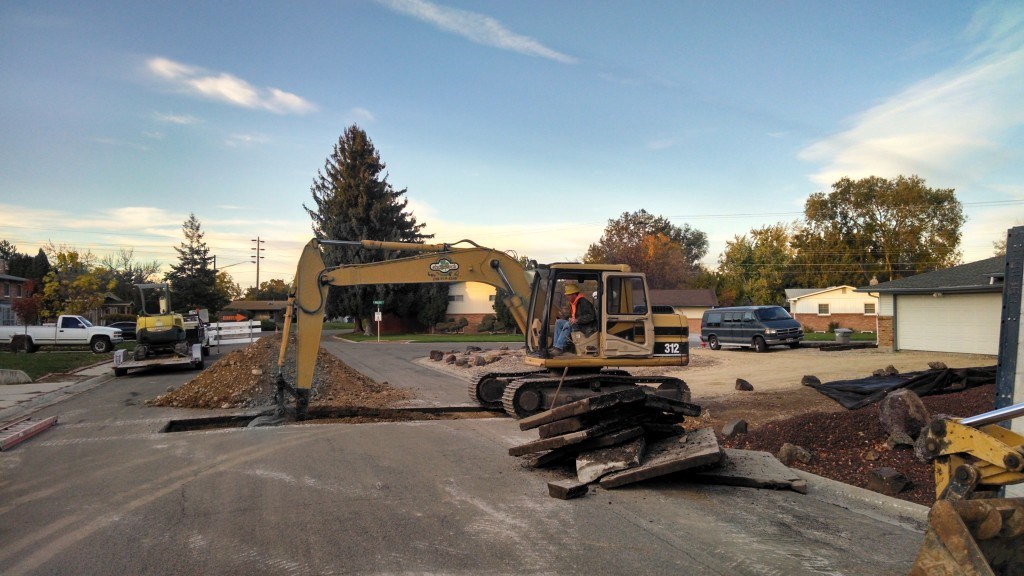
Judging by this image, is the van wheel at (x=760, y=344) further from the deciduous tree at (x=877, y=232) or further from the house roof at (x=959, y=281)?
the deciduous tree at (x=877, y=232)

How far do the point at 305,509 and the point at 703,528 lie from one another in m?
3.71

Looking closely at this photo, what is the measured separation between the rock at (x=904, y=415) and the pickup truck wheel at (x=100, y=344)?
34.9 m

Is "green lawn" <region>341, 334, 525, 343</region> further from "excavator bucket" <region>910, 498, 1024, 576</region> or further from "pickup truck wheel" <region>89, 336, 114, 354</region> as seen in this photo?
"excavator bucket" <region>910, 498, 1024, 576</region>

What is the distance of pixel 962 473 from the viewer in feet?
13.5

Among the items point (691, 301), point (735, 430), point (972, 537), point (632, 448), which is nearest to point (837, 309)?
point (691, 301)

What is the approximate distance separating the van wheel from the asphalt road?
895 inches

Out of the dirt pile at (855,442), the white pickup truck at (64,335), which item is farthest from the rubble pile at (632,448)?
the white pickup truck at (64,335)

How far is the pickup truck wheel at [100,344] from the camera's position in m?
33.7

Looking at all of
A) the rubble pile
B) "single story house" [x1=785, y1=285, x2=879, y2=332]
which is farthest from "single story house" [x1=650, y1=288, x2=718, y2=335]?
the rubble pile

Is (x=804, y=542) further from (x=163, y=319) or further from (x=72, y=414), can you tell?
(x=163, y=319)

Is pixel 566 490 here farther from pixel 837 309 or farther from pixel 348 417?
pixel 837 309

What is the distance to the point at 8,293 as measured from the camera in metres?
62.2

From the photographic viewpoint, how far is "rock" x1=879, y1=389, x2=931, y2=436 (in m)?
8.48

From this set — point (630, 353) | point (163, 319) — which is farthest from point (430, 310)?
point (630, 353)
